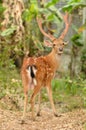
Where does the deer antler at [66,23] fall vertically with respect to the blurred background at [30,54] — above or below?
above

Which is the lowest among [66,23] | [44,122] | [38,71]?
[44,122]

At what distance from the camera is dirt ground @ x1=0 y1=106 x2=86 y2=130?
24.9 feet

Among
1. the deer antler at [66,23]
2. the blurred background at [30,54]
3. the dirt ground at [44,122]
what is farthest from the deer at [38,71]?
the blurred background at [30,54]

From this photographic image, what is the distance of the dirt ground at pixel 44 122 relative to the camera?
759 centimetres

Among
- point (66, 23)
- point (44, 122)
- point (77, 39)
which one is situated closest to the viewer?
point (44, 122)

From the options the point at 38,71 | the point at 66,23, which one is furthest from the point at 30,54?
the point at 38,71

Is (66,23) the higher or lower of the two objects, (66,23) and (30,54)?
the higher

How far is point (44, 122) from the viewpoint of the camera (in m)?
8.20

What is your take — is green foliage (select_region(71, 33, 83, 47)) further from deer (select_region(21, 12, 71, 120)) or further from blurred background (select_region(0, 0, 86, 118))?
deer (select_region(21, 12, 71, 120))

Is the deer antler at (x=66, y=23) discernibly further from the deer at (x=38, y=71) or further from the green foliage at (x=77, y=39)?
the green foliage at (x=77, y=39)

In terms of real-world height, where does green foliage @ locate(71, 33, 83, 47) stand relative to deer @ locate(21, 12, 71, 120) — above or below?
above

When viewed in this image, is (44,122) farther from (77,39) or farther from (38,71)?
(77,39)

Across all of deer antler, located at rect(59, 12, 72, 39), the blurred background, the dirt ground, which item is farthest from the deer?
the blurred background

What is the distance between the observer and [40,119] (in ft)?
28.0
